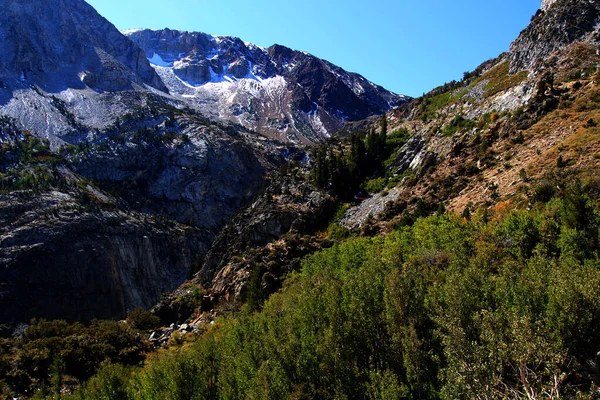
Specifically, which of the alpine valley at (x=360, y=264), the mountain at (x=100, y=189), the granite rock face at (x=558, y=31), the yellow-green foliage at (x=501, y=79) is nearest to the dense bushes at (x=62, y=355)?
the alpine valley at (x=360, y=264)

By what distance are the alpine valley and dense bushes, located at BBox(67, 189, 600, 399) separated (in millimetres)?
133

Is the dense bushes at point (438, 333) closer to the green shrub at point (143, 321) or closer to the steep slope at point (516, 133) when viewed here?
the steep slope at point (516, 133)

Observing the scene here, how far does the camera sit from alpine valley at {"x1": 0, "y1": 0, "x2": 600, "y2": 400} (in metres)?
20.0

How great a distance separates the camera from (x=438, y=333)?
19.1 meters

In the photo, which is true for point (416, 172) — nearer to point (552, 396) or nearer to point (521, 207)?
point (521, 207)

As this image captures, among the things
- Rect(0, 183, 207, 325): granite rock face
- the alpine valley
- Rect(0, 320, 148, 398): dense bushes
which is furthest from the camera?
Rect(0, 183, 207, 325): granite rock face

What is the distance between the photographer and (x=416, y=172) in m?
60.7

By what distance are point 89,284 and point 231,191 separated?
200 feet

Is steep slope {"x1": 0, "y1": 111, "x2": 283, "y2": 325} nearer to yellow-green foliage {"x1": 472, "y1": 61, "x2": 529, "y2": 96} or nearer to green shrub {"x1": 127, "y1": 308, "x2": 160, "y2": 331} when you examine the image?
green shrub {"x1": 127, "y1": 308, "x2": 160, "y2": 331}

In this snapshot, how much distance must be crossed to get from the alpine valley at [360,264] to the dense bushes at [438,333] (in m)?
0.13

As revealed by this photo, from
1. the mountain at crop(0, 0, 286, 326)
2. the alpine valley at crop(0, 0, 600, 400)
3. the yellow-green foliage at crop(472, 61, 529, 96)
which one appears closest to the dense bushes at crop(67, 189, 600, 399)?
the alpine valley at crop(0, 0, 600, 400)

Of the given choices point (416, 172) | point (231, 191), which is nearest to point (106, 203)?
point (231, 191)

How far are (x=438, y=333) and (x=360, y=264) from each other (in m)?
22.0

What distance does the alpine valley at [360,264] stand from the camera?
2003 cm
